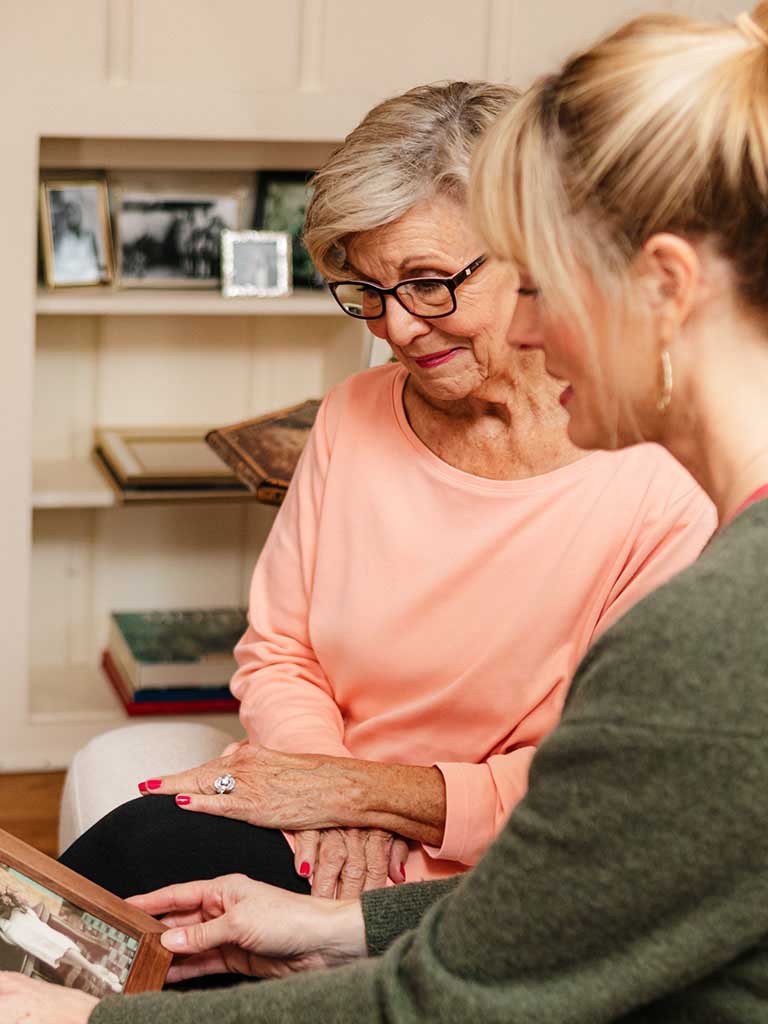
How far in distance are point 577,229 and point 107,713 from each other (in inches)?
80.9

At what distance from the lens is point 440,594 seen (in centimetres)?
157

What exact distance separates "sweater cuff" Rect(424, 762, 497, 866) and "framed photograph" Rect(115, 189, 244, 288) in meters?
1.47

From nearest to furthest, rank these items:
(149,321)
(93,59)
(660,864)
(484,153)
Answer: (660,864), (484,153), (93,59), (149,321)

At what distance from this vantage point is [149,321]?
2799 mm

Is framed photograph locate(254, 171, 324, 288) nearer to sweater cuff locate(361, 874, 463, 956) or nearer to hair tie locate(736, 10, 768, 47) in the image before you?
sweater cuff locate(361, 874, 463, 956)

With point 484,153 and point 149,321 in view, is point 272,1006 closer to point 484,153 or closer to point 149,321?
point 484,153

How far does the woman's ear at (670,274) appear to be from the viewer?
2.81ft

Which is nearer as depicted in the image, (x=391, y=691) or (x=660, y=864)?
(x=660, y=864)

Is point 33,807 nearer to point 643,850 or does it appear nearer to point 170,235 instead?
point 170,235

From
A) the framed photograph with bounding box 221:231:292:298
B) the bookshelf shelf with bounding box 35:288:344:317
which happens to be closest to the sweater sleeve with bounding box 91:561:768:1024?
the bookshelf shelf with bounding box 35:288:344:317

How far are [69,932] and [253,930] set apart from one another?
17 centimetres

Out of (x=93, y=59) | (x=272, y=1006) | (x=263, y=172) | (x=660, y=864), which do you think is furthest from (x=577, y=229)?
(x=263, y=172)

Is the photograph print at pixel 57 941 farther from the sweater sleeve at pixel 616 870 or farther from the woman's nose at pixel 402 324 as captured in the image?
the woman's nose at pixel 402 324

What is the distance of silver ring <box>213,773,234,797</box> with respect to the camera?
1446 mm
